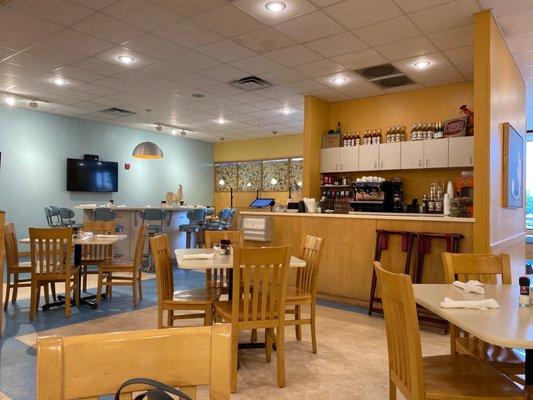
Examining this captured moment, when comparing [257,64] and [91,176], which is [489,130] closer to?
[257,64]

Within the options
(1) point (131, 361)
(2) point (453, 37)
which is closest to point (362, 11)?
(2) point (453, 37)

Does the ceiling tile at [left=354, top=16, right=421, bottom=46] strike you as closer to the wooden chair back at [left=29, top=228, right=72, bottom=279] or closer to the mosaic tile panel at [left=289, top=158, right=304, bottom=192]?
the wooden chair back at [left=29, top=228, right=72, bottom=279]

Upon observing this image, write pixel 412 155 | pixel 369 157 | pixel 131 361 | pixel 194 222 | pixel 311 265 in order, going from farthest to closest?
pixel 194 222 → pixel 369 157 → pixel 412 155 → pixel 311 265 → pixel 131 361

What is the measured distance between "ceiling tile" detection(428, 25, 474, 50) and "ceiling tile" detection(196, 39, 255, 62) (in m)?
2.32

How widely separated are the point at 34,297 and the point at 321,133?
5424 mm

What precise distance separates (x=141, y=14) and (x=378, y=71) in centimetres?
349

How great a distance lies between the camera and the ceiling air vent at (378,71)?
5.98m

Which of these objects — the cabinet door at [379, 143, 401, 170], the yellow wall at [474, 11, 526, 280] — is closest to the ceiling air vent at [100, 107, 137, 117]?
the cabinet door at [379, 143, 401, 170]

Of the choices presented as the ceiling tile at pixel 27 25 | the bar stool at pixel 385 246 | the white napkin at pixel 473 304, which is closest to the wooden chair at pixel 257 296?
the white napkin at pixel 473 304

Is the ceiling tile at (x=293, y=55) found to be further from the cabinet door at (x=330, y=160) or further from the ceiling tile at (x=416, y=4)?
the cabinet door at (x=330, y=160)

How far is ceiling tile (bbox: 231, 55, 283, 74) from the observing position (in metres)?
5.75

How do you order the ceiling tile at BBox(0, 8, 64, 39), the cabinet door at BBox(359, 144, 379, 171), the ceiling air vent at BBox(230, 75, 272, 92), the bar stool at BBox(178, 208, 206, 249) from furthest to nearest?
the bar stool at BBox(178, 208, 206, 249) → the cabinet door at BBox(359, 144, 379, 171) → the ceiling air vent at BBox(230, 75, 272, 92) → the ceiling tile at BBox(0, 8, 64, 39)

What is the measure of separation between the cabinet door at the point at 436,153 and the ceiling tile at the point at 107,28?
461 cm

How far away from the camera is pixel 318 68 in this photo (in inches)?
239
